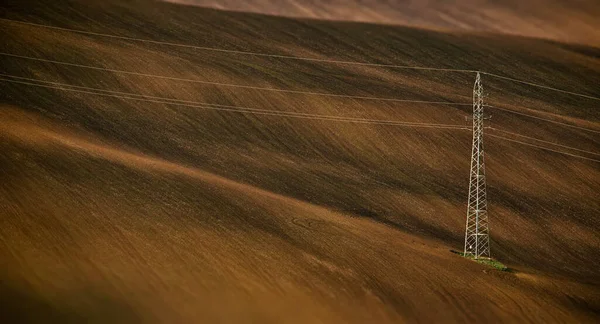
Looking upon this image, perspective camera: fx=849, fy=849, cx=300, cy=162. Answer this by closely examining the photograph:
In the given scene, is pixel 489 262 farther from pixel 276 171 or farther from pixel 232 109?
pixel 232 109

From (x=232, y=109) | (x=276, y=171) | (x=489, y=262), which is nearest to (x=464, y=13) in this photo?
(x=232, y=109)

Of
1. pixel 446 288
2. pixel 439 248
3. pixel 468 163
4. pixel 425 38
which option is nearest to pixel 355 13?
pixel 425 38

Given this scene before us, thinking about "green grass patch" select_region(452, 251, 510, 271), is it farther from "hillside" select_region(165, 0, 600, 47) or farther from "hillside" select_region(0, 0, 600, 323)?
"hillside" select_region(165, 0, 600, 47)

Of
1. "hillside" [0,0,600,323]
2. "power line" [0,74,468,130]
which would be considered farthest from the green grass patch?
"power line" [0,74,468,130]

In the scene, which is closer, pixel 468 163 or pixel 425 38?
pixel 468 163

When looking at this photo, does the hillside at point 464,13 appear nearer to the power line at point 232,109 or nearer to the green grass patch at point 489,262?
the power line at point 232,109

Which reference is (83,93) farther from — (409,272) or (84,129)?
(409,272)
